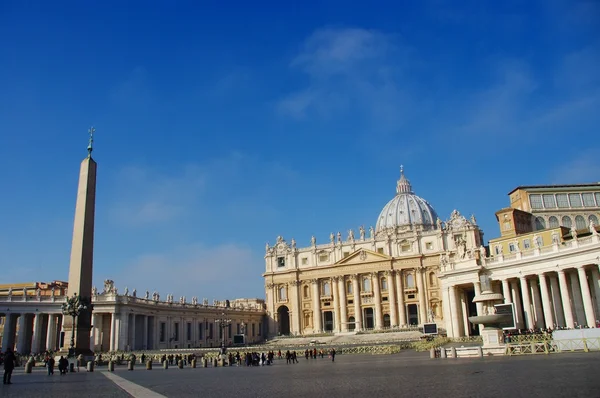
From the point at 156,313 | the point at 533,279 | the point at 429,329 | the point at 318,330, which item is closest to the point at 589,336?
the point at 533,279

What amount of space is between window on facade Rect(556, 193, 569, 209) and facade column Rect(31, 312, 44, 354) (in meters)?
57.3

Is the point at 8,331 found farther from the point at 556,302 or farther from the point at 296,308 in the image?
the point at 556,302

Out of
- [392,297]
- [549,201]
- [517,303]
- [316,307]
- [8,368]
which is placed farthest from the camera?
[316,307]

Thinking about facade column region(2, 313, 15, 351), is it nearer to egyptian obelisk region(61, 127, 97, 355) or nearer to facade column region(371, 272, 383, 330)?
egyptian obelisk region(61, 127, 97, 355)

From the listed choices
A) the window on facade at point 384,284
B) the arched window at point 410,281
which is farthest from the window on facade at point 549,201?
the window on facade at point 384,284

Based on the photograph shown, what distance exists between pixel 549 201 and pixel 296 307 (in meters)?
44.9

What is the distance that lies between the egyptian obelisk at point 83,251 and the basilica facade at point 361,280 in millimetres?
56228

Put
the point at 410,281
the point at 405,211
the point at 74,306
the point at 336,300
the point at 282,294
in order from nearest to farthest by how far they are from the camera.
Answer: the point at 74,306
the point at 410,281
the point at 336,300
the point at 282,294
the point at 405,211

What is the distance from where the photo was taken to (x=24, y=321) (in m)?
56.0

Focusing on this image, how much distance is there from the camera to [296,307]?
285 feet

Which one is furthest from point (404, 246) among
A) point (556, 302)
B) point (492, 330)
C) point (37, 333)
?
point (492, 330)

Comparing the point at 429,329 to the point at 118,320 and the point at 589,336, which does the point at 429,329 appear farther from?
the point at 118,320

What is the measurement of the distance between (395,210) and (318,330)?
43712 mm

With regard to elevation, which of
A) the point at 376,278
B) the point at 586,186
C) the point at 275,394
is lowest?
the point at 275,394
